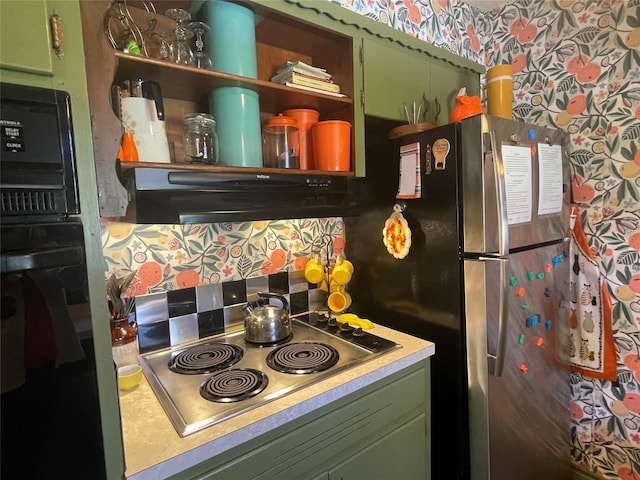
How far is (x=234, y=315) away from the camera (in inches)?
60.4

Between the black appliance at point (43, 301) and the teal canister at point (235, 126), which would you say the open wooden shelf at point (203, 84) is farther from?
the black appliance at point (43, 301)

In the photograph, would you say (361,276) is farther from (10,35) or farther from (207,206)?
(10,35)

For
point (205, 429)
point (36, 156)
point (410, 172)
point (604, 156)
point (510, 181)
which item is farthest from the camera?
point (604, 156)

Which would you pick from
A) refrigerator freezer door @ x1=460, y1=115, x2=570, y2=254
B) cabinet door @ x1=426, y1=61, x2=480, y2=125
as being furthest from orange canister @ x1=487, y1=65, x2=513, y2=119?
refrigerator freezer door @ x1=460, y1=115, x2=570, y2=254

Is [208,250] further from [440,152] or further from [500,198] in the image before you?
[500,198]

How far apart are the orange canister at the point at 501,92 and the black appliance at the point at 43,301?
179cm

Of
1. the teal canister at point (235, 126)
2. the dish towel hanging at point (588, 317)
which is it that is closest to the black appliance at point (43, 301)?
the teal canister at point (235, 126)

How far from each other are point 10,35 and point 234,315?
3.87 feet

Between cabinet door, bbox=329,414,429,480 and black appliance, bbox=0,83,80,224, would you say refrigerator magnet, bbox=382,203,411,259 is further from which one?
black appliance, bbox=0,83,80,224

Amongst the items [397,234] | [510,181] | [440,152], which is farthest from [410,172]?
[510,181]

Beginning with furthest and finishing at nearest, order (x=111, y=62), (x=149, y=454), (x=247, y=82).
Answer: (x=247, y=82) < (x=111, y=62) < (x=149, y=454)

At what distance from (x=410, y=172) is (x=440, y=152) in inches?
5.7

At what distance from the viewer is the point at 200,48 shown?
115 centimetres

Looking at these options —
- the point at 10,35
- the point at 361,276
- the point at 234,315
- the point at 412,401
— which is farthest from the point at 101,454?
the point at 361,276
